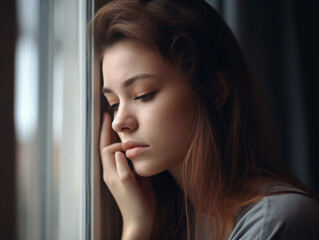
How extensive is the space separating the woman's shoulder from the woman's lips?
0.27 m

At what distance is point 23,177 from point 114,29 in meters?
0.41

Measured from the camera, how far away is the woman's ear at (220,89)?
756mm

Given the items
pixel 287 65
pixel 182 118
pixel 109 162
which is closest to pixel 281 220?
pixel 182 118

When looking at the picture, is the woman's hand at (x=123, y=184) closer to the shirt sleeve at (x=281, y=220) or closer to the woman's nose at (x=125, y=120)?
the woman's nose at (x=125, y=120)

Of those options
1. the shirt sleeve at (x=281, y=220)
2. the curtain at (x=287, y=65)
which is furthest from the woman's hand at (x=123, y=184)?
the curtain at (x=287, y=65)

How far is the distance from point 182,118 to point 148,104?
86 millimetres

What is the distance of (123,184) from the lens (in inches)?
30.5

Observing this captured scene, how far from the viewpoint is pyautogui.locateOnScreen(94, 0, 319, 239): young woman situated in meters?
0.71

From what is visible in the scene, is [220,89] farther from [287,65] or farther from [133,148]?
[287,65]

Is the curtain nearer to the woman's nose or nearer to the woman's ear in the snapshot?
the woman's ear

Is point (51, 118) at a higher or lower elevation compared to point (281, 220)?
higher

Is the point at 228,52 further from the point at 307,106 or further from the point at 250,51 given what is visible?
the point at 307,106

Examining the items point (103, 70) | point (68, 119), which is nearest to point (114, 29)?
point (103, 70)

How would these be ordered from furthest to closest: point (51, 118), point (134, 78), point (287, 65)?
1. point (287, 65)
2. point (134, 78)
3. point (51, 118)
